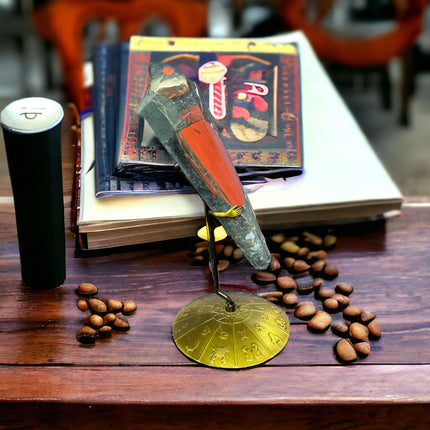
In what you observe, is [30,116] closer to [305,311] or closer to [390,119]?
[305,311]

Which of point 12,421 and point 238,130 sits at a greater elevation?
point 238,130

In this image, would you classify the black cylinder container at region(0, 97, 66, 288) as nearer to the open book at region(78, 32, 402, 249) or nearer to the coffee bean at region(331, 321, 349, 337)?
the open book at region(78, 32, 402, 249)

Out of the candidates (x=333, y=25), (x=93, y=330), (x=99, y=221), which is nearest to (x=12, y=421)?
(x=93, y=330)

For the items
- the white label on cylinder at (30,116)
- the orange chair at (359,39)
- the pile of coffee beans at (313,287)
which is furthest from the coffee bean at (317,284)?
the orange chair at (359,39)

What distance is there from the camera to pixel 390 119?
2502 millimetres

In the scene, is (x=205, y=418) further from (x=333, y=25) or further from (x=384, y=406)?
(x=333, y=25)

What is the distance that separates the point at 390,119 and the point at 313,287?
1.97 m

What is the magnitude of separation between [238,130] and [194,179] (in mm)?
220

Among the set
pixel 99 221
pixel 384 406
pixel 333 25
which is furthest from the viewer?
A: pixel 333 25

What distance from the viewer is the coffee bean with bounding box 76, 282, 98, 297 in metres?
0.67

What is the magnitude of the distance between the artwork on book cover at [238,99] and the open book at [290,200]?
3cm

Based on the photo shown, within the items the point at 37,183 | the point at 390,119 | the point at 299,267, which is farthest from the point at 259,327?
the point at 390,119

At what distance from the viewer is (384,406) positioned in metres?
0.55

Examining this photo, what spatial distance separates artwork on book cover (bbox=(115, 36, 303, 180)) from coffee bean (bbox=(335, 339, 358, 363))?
24 centimetres
